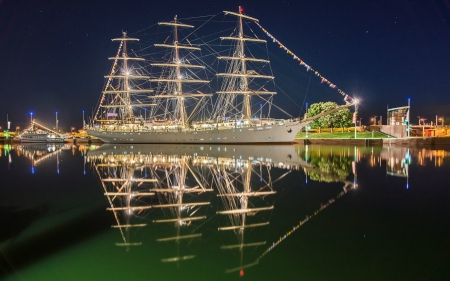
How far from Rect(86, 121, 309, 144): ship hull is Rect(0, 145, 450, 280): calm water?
37257mm

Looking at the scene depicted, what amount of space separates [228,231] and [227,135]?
150 ft

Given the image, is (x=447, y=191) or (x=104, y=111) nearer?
(x=447, y=191)

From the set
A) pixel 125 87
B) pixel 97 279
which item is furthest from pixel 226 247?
pixel 125 87

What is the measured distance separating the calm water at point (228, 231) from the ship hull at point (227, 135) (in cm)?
3726

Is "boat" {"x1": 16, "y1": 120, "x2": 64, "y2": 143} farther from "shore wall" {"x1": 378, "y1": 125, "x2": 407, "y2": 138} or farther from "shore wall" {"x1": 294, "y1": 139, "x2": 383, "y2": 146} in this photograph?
"shore wall" {"x1": 378, "y1": 125, "x2": 407, "y2": 138}

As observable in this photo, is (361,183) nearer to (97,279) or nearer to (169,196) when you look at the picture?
(169,196)

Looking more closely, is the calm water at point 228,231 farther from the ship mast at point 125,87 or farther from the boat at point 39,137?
the boat at point 39,137

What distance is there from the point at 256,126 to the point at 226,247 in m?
44.1

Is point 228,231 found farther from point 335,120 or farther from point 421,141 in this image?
point 335,120

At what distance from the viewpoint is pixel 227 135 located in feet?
172

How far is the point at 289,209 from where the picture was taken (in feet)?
27.4

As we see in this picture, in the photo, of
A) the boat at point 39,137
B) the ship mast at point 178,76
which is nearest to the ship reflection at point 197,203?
the ship mast at point 178,76

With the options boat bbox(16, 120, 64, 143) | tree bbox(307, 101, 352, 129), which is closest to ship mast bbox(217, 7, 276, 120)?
tree bbox(307, 101, 352, 129)

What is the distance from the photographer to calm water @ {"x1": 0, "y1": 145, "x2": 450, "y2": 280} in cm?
488
